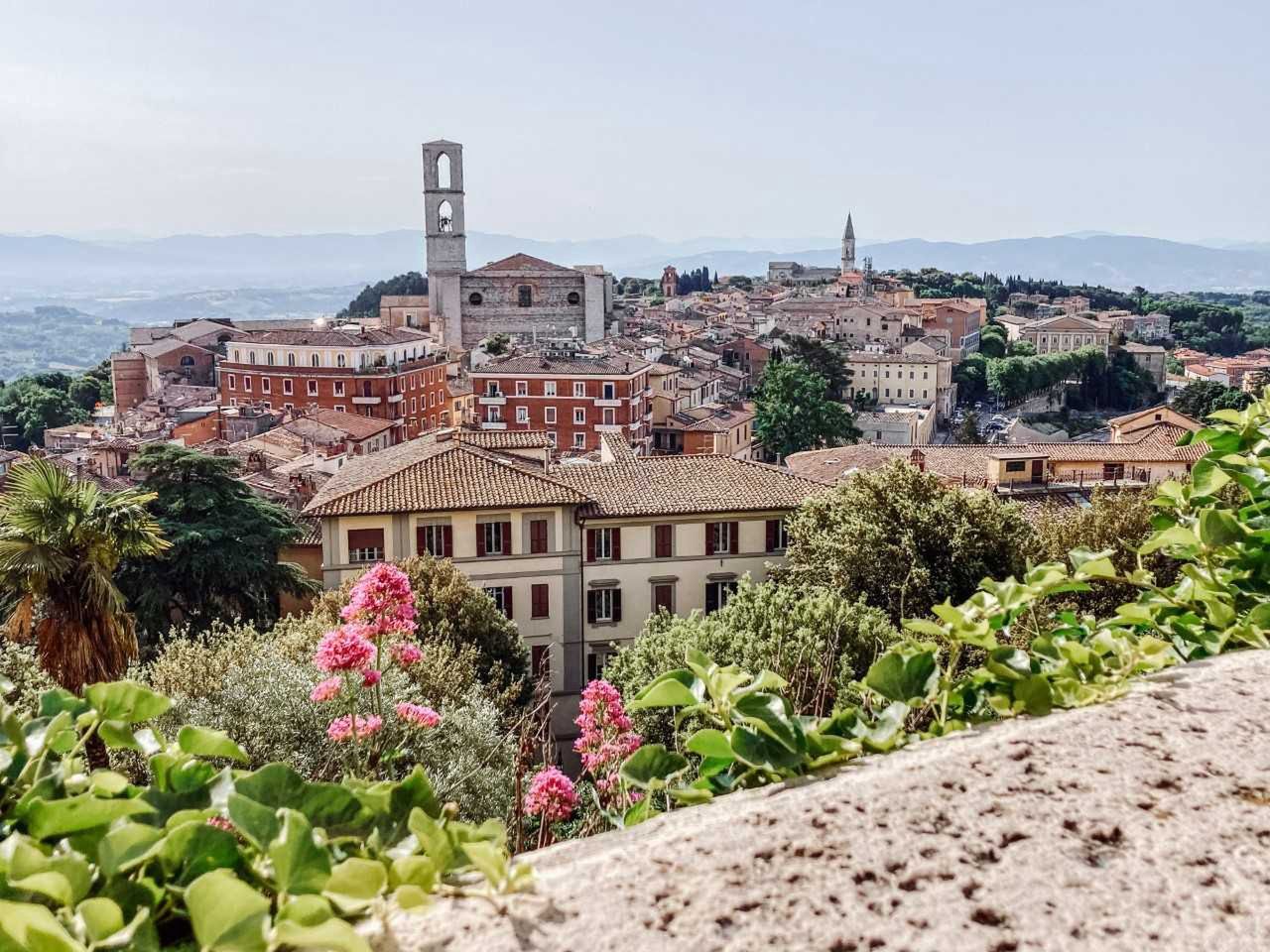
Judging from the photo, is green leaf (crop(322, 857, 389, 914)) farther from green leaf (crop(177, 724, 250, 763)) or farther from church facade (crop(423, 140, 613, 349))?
church facade (crop(423, 140, 613, 349))

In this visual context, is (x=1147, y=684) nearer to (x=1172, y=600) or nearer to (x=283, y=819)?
(x=1172, y=600)

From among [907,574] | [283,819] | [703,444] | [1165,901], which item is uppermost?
[283,819]

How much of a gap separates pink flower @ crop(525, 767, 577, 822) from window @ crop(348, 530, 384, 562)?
15633 millimetres

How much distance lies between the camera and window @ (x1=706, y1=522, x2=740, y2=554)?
21.2m

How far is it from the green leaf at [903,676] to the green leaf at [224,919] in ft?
4.12

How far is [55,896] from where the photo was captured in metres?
1.38

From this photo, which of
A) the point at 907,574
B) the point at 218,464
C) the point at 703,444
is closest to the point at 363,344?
the point at 703,444

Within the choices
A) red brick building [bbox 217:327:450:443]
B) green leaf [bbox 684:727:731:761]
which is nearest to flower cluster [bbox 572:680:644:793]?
green leaf [bbox 684:727:731:761]

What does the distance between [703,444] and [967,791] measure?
50.7 m

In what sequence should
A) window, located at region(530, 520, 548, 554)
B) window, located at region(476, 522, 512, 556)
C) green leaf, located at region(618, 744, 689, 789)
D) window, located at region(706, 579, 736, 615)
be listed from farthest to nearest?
window, located at region(706, 579, 736, 615) < window, located at region(530, 520, 548, 554) < window, located at region(476, 522, 512, 556) < green leaf, located at region(618, 744, 689, 789)

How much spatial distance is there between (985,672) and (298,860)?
4.28 feet

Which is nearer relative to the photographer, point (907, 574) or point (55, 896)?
point (55, 896)

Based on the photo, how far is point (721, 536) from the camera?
2131 centimetres

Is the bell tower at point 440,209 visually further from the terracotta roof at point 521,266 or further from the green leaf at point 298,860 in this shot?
the green leaf at point 298,860
